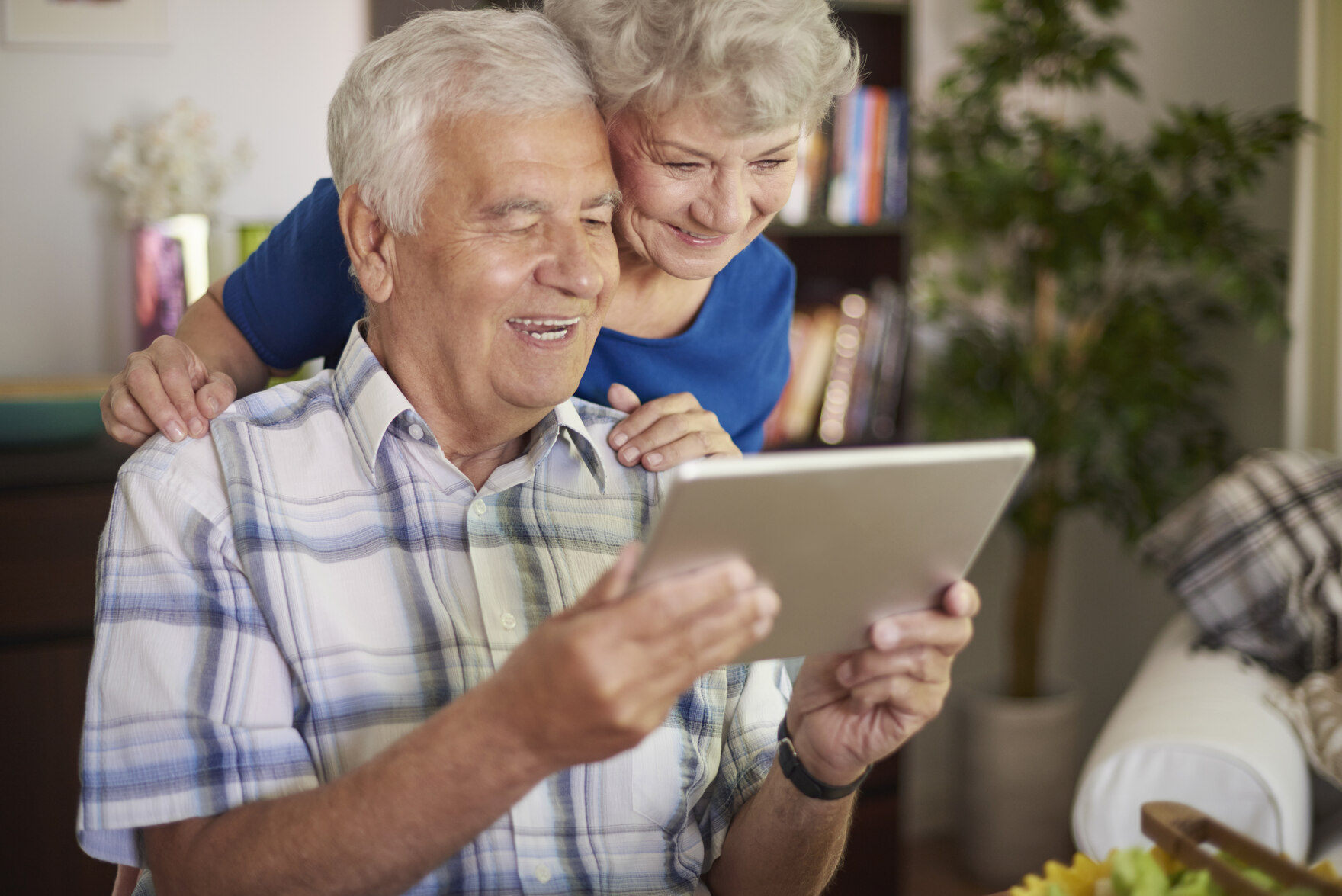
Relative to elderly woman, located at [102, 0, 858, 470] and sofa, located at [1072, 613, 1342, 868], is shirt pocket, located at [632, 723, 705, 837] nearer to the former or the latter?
elderly woman, located at [102, 0, 858, 470]

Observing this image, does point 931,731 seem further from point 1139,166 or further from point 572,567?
point 572,567

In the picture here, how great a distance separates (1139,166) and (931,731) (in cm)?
170

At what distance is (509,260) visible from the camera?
1.13 m

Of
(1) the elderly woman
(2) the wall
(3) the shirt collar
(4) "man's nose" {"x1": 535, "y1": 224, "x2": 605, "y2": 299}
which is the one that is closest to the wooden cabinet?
(1) the elderly woman

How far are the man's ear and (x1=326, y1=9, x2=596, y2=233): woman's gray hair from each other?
3 centimetres

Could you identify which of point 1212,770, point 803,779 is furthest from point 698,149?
point 1212,770

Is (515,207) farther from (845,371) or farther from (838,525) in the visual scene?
(845,371)

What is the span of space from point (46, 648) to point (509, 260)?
1358 mm

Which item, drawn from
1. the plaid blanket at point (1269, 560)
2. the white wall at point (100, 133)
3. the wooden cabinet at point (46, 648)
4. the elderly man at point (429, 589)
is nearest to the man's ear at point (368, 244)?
the elderly man at point (429, 589)

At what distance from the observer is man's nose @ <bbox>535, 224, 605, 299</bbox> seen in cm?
114

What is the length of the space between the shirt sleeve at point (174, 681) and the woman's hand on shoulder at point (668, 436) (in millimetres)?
448

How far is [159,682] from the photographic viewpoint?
991 millimetres

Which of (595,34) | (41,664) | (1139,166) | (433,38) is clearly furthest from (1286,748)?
(41,664)

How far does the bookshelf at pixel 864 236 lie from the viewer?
2.50 m
